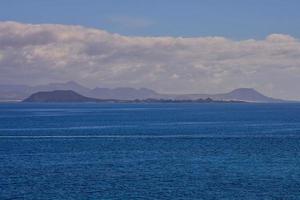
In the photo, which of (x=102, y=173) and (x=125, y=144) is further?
(x=125, y=144)

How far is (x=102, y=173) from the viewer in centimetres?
7438

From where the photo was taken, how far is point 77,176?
2835 inches

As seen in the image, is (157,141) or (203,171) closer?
(203,171)

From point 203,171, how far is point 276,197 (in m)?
17.2

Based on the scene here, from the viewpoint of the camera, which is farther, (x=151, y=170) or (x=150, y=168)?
(x=150, y=168)

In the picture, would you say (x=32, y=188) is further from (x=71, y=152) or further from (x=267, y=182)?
(x=71, y=152)

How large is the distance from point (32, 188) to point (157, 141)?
5960cm

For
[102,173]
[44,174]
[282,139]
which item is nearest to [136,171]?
[102,173]

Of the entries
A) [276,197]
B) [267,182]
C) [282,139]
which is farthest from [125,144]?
[276,197]

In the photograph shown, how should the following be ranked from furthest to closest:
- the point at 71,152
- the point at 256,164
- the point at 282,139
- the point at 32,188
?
the point at 282,139 < the point at 71,152 < the point at 256,164 < the point at 32,188

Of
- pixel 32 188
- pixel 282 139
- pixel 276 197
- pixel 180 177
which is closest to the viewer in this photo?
pixel 276 197

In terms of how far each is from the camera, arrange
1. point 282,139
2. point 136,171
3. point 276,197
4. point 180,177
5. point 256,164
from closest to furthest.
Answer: point 276,197
point 180,177
point 136,171
point 256,164
point 282,139

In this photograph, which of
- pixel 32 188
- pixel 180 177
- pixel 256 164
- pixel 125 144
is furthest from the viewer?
pixel 125 144

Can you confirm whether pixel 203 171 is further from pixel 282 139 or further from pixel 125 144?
pixel 282 139
